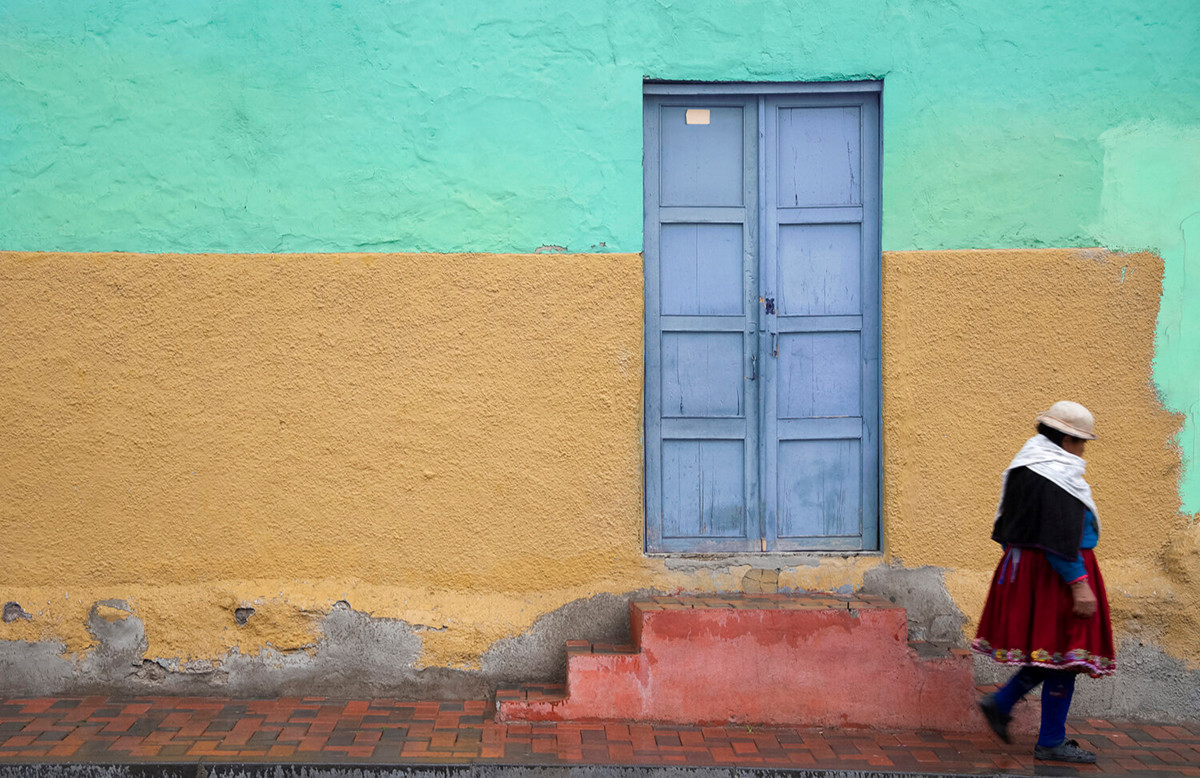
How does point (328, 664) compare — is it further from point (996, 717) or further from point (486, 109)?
point (996, 717)

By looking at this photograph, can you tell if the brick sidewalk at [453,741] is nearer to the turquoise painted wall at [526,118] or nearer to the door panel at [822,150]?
the turquoise painted wall at [526,118]

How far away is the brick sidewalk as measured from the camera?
433 cm

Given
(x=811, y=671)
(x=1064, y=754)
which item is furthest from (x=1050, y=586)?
(x=811, y=671)

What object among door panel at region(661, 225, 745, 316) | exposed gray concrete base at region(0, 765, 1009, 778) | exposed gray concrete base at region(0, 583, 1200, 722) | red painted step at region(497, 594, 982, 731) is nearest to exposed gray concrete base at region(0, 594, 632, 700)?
exposed gray concrete base at region(0, 583, 1200, 722)

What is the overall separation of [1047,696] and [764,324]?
2.25m

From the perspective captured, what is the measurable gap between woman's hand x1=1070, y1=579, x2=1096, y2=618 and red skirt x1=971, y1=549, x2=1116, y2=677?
0.06 meters

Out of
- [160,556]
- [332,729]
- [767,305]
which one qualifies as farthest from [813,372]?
[160,556]

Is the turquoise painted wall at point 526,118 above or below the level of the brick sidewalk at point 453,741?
above

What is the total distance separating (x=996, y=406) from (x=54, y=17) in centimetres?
523

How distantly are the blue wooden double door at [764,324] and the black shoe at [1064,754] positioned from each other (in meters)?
1.36

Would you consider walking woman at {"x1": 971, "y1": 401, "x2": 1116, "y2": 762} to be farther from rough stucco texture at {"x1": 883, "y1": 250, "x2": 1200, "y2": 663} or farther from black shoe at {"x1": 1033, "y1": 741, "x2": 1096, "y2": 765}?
rough stucco texture at {"x1": 883, "y1": 250, "x2": 1200, "y2": 663}

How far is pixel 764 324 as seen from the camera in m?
5.44

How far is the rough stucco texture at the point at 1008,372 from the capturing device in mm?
5262

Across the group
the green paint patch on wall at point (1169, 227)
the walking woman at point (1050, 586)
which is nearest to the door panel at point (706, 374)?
the walking woman at point (1050, 586)
